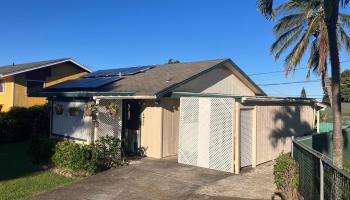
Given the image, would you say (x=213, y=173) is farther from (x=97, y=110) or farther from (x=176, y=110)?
(x=97, y=110)

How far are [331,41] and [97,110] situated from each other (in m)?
7.93

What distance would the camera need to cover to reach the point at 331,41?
1041cm

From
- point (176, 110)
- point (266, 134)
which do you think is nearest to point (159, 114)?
A: point (176, 110)

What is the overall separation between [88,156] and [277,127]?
752 centimetres

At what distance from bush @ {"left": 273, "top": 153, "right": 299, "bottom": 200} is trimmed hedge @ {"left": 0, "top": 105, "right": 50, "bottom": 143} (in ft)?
43.4

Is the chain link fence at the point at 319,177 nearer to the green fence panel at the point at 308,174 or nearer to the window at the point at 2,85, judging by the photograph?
the green fence panel at the point at 308,174

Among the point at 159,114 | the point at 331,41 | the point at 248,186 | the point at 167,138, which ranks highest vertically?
the point at 331,41

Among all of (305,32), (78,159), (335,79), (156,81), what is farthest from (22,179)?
(305,32)

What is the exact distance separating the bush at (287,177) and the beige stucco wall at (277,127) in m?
4.77

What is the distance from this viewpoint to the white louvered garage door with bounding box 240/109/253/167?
1258cm

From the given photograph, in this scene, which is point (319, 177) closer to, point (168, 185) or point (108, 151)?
point (168, 185)

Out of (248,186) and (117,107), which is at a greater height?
(117,107)

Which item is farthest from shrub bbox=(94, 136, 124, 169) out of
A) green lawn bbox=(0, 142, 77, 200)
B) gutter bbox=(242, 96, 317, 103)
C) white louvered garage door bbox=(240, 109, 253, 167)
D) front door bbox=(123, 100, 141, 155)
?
gutter bbox=(242, 96, 317, 103)

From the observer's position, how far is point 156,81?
15.3 m
